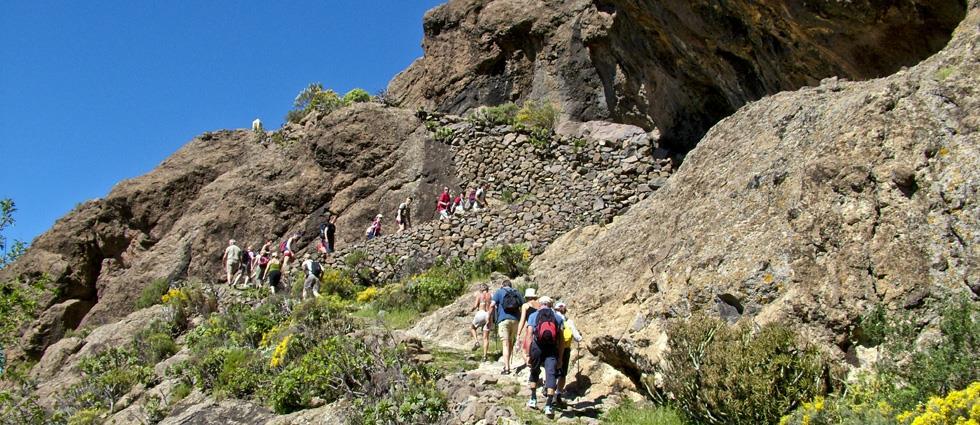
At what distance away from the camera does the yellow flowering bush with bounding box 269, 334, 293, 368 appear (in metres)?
15.9

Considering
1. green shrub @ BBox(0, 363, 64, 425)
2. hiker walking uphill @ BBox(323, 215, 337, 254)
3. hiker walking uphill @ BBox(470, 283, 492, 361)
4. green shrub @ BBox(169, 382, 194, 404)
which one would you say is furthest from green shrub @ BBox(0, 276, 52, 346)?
hiker walking uphill @ BBox(470, 283, 492, 361)

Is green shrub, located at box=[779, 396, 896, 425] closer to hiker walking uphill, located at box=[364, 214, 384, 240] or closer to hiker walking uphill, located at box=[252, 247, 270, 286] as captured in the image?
hiker walking uphill, located at box=[364, 214, 384, 240]

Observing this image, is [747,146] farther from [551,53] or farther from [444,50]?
[444,50]

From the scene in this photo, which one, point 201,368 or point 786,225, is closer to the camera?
point 786,225

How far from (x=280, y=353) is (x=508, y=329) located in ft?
16.3

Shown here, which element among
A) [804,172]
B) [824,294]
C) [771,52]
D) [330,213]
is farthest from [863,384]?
[330,213]

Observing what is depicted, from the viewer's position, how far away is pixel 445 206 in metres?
27.8

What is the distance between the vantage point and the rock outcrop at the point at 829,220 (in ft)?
28.9

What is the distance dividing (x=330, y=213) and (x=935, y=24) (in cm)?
2098

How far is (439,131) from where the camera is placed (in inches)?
1217

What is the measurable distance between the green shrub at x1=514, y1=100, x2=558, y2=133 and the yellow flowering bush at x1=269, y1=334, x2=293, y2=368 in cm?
1555

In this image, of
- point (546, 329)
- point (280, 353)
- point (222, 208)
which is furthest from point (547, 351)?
point (222, 208)

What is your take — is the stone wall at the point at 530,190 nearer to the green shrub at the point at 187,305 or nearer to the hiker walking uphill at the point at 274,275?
the hiker walking uphill at the point at 274,275

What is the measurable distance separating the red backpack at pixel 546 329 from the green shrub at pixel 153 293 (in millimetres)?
20367
